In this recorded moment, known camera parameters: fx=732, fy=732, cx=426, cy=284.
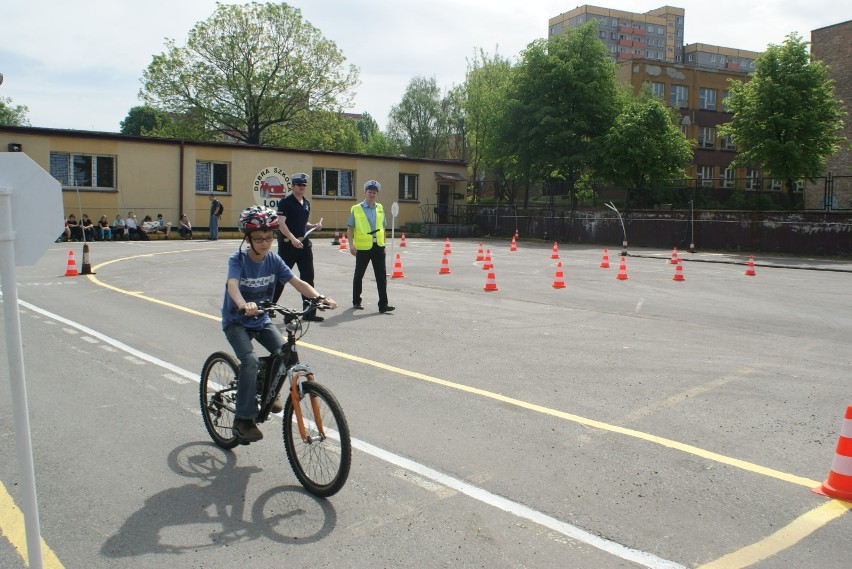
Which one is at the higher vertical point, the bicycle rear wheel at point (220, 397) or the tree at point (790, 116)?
the tree at point (790, 116)

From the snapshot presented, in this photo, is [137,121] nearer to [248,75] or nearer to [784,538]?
[248,75]

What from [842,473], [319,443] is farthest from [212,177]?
[842,473]

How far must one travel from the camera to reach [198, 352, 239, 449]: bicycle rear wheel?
528 centimetres

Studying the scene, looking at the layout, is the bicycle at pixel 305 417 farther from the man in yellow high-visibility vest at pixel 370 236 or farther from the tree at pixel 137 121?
the tree at pixel 137 121

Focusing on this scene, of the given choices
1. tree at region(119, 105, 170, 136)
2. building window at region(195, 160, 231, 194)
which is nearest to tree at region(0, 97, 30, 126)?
tree at region(119, 105, 170, 136)

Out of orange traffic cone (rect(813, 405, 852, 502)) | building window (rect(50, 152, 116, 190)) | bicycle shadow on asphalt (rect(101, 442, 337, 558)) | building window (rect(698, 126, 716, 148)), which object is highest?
building window (rect(698, 126, 716, 148))

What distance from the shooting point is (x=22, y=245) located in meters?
3.26

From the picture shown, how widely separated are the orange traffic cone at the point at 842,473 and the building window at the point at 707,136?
216 feet

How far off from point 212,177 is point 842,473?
3655 centimetres

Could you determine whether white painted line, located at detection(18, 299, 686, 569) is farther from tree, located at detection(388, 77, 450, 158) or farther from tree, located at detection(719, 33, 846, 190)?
tree, located at detection(388, 77, 450, 158)

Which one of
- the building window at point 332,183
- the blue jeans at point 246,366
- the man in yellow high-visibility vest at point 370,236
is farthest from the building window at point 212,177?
the blue jeans at point 246,366

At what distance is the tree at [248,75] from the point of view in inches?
2087

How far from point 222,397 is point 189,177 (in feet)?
111

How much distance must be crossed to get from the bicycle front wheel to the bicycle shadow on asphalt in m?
0.12
